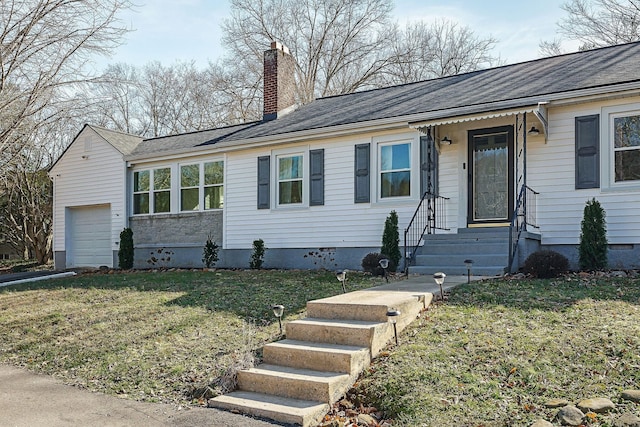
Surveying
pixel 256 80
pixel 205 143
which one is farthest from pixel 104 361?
pixel 256 80

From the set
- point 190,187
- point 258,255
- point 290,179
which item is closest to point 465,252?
point 290,179

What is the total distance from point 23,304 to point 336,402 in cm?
781

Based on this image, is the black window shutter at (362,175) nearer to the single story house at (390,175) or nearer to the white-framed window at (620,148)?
the single story house at (390,175)

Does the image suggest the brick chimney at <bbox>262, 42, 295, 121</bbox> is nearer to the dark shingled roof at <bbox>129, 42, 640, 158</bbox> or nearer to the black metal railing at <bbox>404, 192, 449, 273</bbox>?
the dark shingled roof at <bbox>129, 42, 640, 158</bbox>

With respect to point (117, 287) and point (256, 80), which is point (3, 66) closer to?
point (117, 287)

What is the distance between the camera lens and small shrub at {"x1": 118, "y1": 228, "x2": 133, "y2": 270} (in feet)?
52.7

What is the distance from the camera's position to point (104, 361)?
641cm

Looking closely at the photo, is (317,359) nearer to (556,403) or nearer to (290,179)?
(556,403)

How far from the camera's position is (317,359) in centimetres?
540

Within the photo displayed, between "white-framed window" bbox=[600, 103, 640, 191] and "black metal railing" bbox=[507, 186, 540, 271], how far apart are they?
1.25 metres

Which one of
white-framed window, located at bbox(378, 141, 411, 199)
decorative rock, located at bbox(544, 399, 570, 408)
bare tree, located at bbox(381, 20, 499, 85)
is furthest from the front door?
Result: bare tree, located at bbox(381, 20, 499, 85)

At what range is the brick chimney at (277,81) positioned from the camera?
1584cm

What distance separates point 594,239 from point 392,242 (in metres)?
3.70

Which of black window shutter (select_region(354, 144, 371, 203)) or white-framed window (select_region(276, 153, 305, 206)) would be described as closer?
black window shutter (select_region(354, 144, 371, 203))
